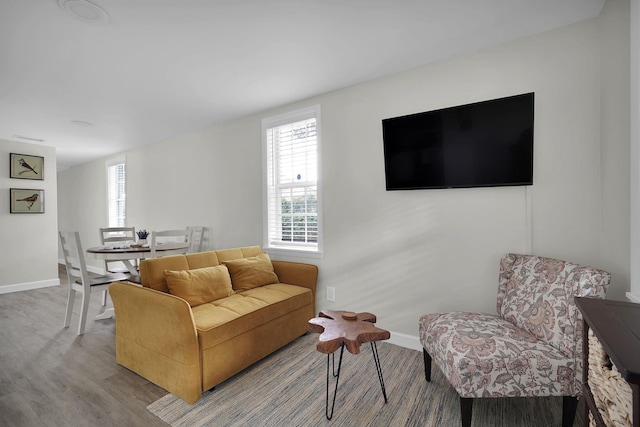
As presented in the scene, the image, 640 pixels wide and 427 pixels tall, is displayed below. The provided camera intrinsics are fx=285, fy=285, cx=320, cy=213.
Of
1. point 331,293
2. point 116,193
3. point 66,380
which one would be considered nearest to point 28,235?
point 116,193

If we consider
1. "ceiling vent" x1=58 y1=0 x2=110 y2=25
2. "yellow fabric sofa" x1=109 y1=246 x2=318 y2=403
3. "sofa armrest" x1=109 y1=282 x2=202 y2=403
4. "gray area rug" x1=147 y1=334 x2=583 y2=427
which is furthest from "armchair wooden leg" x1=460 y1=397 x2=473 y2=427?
"ceiling vent" x1=58 y1=0 x2=110 y2=25

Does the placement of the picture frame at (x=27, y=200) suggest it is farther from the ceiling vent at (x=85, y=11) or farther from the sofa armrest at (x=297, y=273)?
the sofa armrest at (x=297, y=273)

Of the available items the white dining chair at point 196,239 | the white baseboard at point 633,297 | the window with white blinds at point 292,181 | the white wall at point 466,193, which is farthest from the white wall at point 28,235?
the white baseboard at point 633,297

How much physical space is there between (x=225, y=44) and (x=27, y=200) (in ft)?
16.2

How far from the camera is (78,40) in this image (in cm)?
202

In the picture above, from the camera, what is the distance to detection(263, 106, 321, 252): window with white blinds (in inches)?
122

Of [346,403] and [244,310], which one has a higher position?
[244,310]

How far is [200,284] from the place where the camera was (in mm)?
2287

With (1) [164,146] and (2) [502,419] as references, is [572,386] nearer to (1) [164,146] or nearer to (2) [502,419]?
(2) [502,419]

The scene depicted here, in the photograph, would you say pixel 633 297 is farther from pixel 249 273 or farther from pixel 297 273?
pixel 249 273

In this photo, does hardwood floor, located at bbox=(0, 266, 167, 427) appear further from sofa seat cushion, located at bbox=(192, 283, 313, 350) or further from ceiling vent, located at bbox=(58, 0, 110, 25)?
ceiling vent, located at bbox=(58, 0, 110, 25)

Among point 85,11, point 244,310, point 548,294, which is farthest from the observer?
point 244,310

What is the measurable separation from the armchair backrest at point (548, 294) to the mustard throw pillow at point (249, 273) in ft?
6.53

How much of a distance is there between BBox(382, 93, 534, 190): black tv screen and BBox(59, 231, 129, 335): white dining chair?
3.09 metres
